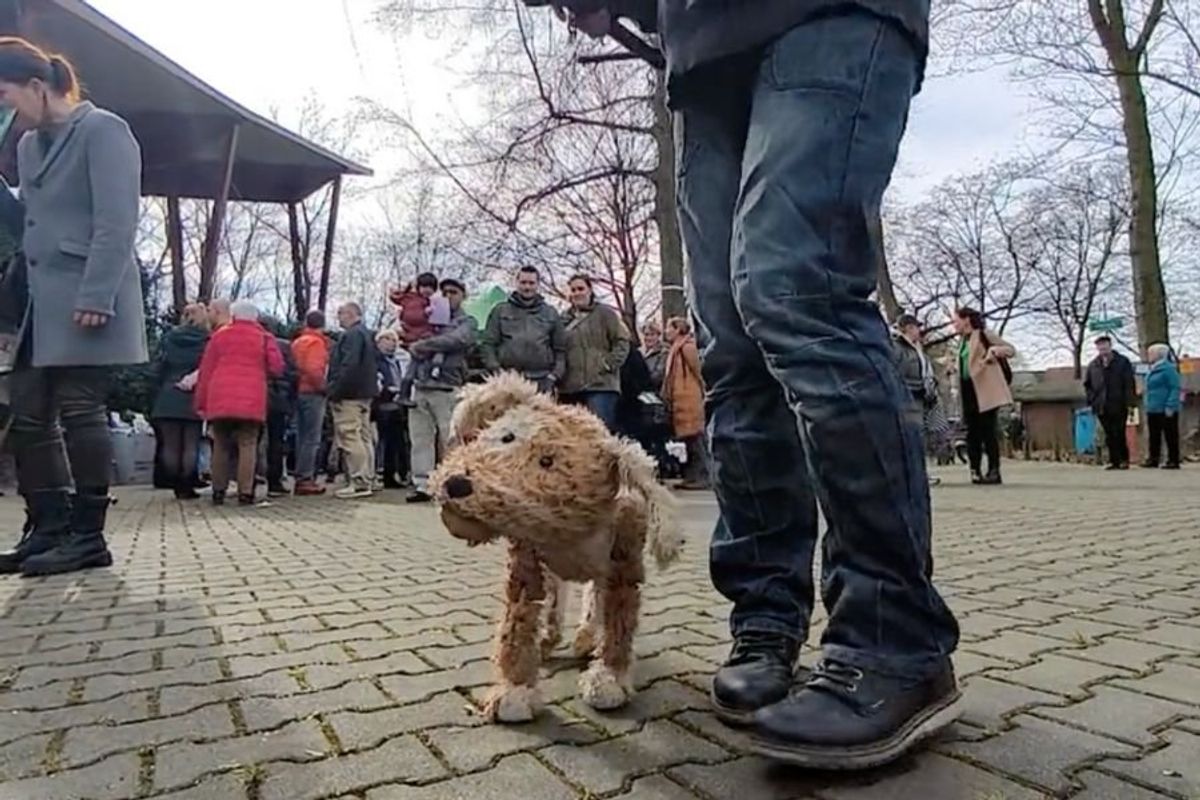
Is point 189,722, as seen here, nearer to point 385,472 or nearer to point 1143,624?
point 1143,624

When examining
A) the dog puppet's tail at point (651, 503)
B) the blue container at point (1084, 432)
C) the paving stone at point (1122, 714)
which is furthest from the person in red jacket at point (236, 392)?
the blue container at point (1084, 432)

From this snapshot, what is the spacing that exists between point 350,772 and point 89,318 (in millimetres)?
2932

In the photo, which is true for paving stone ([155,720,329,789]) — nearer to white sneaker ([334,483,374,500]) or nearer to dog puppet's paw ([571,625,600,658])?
dog puppet's paw ([571,625,600,658])

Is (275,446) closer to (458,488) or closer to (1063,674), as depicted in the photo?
(458,488)

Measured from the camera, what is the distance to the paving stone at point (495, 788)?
1.55 meters

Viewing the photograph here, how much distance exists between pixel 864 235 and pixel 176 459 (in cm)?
918

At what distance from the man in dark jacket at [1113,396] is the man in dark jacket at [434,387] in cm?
928

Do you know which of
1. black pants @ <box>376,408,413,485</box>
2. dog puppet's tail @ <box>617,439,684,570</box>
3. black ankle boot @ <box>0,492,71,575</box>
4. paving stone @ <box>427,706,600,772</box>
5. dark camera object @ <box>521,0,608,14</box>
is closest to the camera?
paving stone @ <box>427,706,600,772</box>

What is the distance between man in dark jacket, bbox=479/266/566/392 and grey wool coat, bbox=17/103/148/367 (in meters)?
4.00

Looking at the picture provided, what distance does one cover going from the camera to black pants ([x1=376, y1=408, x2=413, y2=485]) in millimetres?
10711

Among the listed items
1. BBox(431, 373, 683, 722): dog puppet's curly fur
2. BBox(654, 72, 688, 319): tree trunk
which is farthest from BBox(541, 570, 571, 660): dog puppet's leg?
BBox(654, 72, 688, 319): tree trunk

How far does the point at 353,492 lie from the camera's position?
9.66 metres

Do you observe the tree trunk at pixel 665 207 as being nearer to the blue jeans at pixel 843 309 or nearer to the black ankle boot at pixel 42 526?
the black ankle boot at pixel 42 526

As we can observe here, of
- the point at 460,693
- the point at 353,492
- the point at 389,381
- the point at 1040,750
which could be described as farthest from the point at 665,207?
the point at 1040,750
